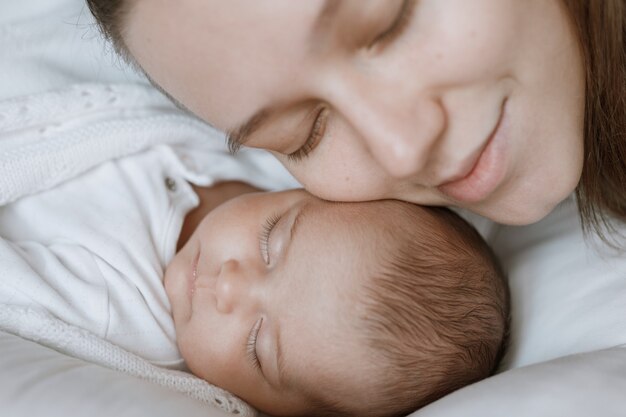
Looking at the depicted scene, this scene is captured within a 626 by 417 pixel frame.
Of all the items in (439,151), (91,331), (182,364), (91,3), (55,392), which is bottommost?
(182,364)

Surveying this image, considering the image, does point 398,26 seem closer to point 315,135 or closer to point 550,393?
point 315,135

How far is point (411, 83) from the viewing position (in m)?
1.09

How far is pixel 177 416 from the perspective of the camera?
3.45ft

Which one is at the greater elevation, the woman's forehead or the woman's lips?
the woman's forehead

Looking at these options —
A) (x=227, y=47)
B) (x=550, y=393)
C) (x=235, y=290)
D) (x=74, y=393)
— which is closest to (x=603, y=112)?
(x=550, y=393)

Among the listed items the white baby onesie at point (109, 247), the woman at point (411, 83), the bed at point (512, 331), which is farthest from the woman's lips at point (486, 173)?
the white baby onesie at point (109, 247)

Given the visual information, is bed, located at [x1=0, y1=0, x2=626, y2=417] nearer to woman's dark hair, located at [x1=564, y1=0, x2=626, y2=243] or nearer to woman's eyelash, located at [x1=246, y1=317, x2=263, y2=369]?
woman's dark hair, located at [x1=564, y1=0, x2=626, y2=243]

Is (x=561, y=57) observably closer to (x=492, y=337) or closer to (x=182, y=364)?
(x=492, y=337)

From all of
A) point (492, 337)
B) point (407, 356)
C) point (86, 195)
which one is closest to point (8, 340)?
point (86, 195)

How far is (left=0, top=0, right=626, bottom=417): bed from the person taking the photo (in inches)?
41.3

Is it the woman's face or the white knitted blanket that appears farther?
the white knitted blanket

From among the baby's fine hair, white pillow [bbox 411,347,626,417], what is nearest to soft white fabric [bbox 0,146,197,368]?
the baby's fine hair

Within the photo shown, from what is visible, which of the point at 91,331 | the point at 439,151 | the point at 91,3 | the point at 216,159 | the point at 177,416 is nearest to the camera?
the point at 177,416

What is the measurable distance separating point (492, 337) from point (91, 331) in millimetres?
747
